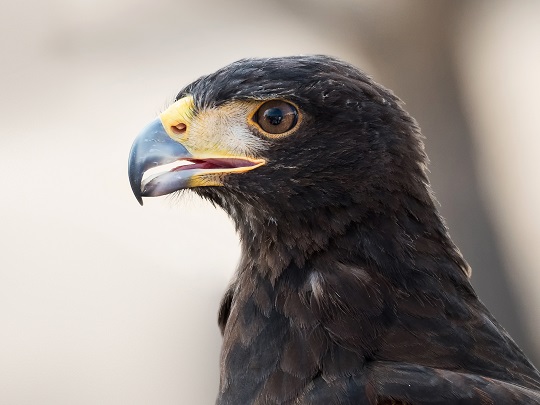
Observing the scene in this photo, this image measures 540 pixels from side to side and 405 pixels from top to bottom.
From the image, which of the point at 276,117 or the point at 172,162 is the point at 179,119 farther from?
the point at 276,117

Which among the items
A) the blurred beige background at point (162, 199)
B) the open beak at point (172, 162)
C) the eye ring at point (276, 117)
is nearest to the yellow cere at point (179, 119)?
the open beak at point (172, 162)

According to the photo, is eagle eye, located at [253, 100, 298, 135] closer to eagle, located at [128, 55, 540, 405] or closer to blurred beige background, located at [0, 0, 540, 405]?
eagle, located at [128, 55, 540, 405]

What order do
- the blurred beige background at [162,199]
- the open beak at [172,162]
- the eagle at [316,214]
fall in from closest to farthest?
the eagle at [316,214] < the open beak at [172,162] < the blurred beige background at [162,199]

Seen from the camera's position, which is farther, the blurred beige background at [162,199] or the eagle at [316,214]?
the blurred beige background at [162,199]

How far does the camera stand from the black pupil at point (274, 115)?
285 cm

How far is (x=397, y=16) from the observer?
5.70 metres

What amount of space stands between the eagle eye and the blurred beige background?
485 mm

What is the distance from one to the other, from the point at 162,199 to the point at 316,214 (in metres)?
4.28

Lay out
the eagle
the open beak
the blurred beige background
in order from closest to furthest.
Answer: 1. the eagle
2. the open beak
3. the blurred beige background

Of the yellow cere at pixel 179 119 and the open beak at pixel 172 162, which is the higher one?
the yellow cere at pixel 179 119

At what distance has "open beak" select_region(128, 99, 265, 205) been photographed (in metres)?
2.83

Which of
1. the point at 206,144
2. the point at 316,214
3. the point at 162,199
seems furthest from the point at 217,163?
the point at 162,199

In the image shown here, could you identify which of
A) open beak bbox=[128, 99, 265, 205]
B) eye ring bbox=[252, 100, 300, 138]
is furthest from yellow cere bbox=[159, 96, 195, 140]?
eye ring bbox=[252, 100, 300, 138]

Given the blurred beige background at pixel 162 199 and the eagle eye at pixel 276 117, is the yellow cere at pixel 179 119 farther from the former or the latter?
the blurred beige background at pixel 162 199
